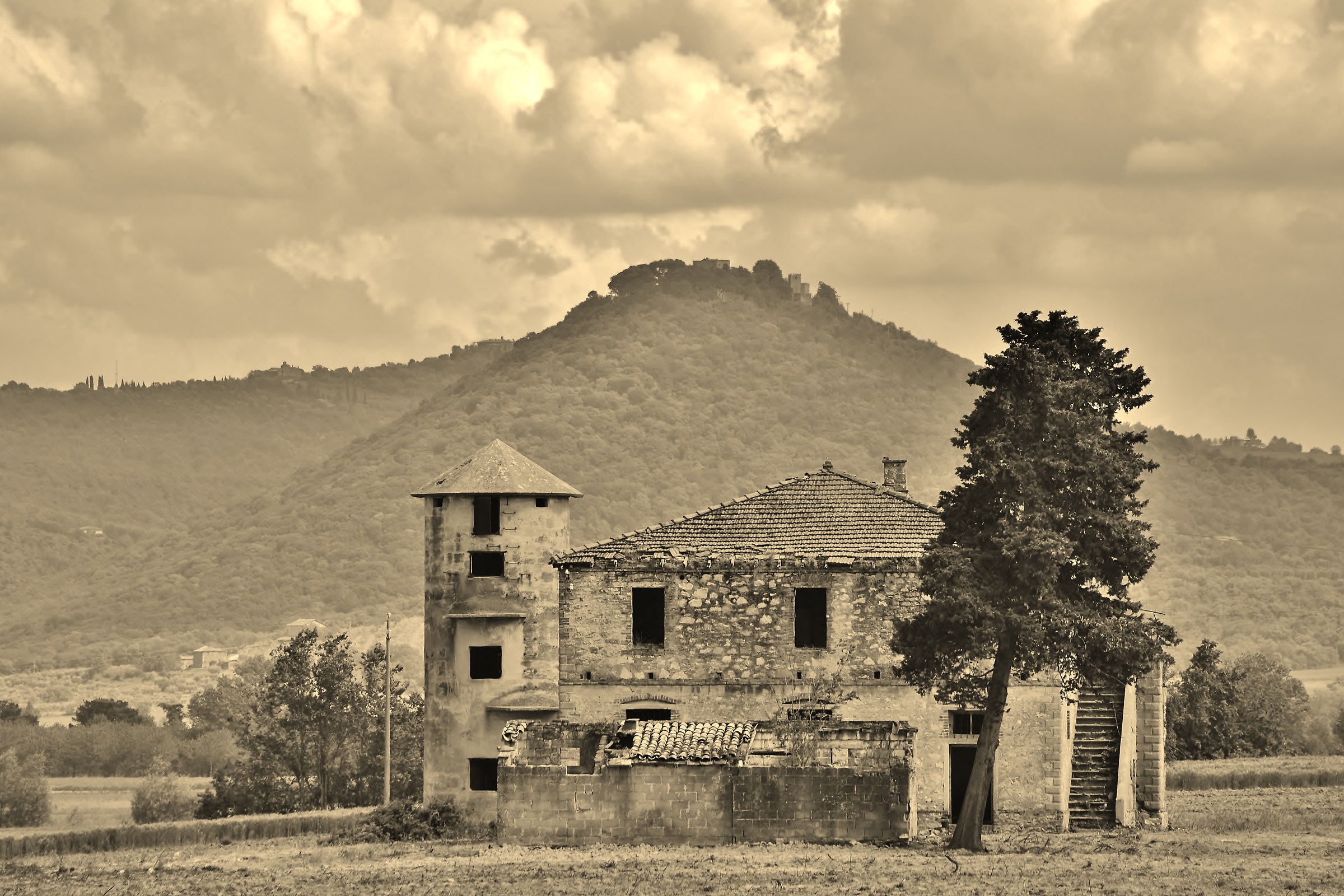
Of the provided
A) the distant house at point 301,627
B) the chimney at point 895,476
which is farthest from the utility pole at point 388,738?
the distant house at point 301,627

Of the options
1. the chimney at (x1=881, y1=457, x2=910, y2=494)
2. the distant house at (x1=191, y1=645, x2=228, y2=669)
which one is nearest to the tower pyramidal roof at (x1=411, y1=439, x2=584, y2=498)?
the chimney at (x1=881, y1=457, x2=910, y2=494)

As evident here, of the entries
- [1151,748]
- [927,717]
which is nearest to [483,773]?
[927,717]

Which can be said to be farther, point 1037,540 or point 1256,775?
point 1256,775

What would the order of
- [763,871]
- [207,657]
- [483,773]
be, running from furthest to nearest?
1. [207,657]
2. [483,773]
3. [763,871]

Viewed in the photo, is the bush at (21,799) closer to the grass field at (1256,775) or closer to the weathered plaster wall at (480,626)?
the weathered plaster wall at (480,626)

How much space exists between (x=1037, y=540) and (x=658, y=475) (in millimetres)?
108303

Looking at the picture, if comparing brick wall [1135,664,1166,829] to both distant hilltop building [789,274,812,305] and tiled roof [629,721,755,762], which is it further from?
distant hilltop building [789,274,812,305]

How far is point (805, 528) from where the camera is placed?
4059 cm

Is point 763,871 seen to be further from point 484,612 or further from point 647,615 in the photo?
point 484,612

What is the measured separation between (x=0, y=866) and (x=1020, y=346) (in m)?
21.0

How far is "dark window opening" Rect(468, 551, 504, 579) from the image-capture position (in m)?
42.5

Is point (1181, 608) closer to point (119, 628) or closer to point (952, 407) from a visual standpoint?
point (952, 407)

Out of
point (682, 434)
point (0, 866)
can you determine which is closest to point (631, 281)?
point (682, 434)

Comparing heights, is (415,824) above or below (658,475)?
below
